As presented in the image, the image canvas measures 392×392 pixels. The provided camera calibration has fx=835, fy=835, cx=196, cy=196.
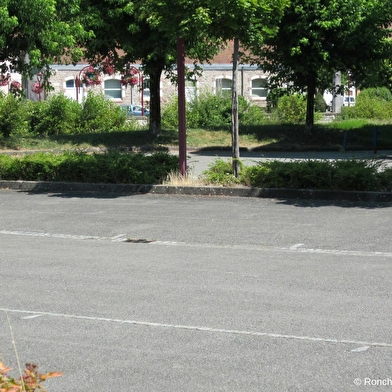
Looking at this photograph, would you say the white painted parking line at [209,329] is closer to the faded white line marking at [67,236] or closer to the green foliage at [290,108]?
the faded white line marking at [67,236]

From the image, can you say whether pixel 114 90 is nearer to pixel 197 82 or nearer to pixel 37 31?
pixel 197 82

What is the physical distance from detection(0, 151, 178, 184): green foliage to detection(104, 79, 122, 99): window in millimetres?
43939

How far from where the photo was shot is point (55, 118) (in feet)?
113

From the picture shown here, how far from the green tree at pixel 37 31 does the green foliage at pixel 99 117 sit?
7.39 metres

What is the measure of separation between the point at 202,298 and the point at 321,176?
764 cm

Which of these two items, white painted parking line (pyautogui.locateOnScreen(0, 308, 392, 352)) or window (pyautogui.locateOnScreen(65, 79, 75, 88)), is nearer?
white painted parking line (pyautogui.locateOnScreen(0, 308, 392, 352))

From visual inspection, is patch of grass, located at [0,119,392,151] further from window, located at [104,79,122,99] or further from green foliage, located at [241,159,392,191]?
window, located at [104,79,122,99]

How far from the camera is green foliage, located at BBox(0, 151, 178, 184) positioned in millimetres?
Answer: 16969

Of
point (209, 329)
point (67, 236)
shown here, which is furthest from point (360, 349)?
point (67, 236)

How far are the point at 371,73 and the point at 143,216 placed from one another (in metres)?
18.5

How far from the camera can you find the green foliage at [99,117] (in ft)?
116

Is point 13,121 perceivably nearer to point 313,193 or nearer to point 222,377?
point 313,193

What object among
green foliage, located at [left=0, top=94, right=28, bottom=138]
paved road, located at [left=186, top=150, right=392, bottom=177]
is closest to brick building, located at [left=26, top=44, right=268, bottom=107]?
green foliage, located at [left=0, top=94, right=28, bottom=138]

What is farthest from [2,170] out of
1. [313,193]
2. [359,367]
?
[359,367]
